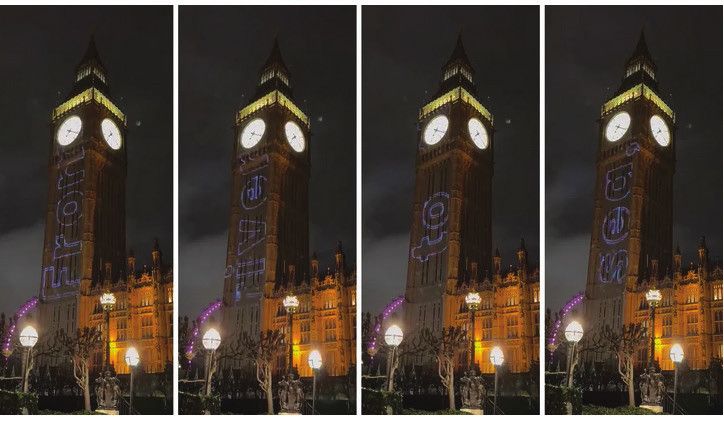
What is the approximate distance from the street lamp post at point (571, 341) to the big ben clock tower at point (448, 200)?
3.03 ft

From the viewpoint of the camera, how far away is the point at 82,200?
29.8ft

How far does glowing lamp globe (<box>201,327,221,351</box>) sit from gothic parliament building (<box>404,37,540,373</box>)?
1748 millimetres

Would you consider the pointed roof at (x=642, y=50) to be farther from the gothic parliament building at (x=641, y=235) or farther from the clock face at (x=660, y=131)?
the clock face at (x=660, y=131)

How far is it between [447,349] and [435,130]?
6.69 feet

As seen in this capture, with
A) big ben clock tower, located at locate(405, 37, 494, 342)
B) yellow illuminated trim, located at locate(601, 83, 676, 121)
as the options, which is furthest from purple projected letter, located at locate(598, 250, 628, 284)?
yellow illuminated trim, located at locate(601, 83, 676, 121)

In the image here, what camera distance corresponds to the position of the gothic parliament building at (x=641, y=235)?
8.66m

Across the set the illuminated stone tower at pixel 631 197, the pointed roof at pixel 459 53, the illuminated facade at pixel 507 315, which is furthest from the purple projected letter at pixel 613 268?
the pointed roof at pixel 459 53

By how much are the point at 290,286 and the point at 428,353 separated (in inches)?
55.7

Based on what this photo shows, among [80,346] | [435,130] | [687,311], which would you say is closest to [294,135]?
[435,130]

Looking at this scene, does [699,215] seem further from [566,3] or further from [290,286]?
[290,286]

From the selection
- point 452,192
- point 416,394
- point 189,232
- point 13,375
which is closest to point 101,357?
point 13,375

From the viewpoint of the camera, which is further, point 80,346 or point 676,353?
point 80,346

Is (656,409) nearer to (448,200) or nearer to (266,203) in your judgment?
(448,200)

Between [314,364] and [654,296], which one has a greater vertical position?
[654,296]
